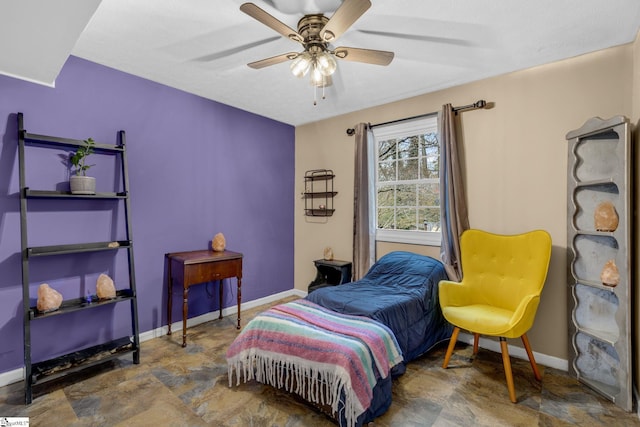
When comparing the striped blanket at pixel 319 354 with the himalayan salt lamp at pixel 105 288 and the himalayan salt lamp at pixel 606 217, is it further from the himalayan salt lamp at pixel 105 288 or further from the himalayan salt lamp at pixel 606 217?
the himalayan salt lamp at pixel 606 217

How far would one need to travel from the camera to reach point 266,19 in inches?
65.7

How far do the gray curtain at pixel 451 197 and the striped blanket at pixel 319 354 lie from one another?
4.03ft

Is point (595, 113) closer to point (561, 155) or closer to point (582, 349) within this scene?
point (561, 155)

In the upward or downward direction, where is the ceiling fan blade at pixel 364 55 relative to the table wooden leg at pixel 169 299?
upward

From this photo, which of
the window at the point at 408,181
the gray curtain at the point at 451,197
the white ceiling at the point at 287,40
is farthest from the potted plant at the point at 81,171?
the gray curtain at the point at 451,197

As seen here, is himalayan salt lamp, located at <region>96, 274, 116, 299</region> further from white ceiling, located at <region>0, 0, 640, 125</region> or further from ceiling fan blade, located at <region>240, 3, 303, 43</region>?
ceiling fan blade, located at <region>240, 3, 303, 43</region>

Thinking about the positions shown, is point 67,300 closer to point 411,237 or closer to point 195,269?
point 195,269

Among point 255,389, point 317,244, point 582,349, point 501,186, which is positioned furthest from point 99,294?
point 582,349

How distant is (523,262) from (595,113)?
4.12 feet

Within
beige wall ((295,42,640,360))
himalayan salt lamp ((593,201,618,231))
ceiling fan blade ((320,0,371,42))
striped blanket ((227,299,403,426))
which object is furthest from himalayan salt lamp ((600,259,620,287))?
ceiling fan blade ((320,0,371,42))

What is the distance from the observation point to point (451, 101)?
121 inches

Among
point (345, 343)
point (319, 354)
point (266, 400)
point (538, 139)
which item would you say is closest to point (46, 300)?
point (266, 400)

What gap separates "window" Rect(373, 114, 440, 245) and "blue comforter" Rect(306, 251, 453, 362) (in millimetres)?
395

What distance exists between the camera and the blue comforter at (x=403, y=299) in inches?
91.6
